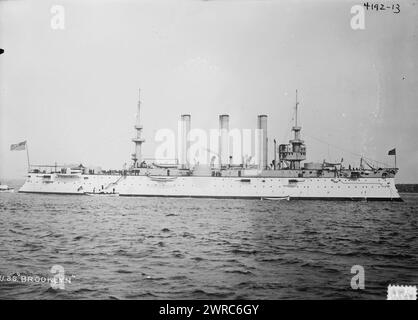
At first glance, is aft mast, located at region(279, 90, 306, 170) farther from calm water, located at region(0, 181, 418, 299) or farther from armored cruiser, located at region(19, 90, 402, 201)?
calm water, located at region(0, 181, 418, 299)

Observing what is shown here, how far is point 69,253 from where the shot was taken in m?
8.48

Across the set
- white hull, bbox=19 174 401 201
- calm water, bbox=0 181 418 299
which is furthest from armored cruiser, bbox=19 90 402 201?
calm water, bbox=0 181 418 299

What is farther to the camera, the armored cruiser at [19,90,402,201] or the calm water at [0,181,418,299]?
the armored cruiser at [19,90,402,201]

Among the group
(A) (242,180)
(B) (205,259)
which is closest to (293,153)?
(A) (242,180)

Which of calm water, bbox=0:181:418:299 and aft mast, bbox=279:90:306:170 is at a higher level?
aft mast, bbox=279:90:306:170

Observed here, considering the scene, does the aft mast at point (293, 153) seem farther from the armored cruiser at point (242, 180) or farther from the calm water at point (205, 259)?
the calm water at point (205, 259)

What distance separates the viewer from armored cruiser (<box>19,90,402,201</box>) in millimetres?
31219

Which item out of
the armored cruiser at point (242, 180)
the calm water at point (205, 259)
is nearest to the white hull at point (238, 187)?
the armored cruiser at point (242, 180)

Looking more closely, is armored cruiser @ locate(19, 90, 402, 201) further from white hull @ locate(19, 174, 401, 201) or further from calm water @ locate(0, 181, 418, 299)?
calm water @ locate(0, 181, 418, 299)

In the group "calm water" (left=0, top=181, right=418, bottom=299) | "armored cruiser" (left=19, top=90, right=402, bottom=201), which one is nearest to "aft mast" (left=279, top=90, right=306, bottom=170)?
"armored cruiser" (left=19, top=90, right=402, bottom=201)

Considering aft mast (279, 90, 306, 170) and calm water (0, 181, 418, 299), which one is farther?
aft mast (279, 90, 306, 170)

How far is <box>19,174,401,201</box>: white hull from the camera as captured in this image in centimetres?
3116

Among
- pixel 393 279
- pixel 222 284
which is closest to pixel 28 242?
pixel 222 284
